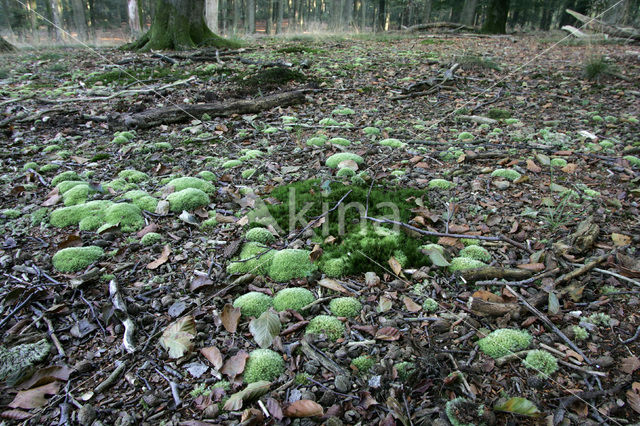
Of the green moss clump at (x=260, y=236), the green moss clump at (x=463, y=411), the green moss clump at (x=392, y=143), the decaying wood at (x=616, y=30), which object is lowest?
the green moss clump at (x=463, y=411)

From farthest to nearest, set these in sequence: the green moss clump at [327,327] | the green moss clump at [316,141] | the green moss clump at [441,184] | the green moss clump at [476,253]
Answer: the green moss clump at [316,141], the green moss clump at [441,184], the green moss clump at [476,253], the green moss clump at [327,327]

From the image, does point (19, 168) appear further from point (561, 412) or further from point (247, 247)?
point (561, 412)

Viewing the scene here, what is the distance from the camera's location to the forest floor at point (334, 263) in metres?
2.01

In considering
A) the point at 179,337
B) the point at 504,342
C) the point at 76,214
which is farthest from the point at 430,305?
the point at 76,214

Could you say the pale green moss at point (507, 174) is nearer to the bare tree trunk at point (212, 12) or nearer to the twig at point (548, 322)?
the twig at point (548, 322)

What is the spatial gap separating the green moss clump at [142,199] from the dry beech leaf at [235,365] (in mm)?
2242

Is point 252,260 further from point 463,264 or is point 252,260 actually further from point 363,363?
point 463,264

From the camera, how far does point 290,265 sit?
3.01m

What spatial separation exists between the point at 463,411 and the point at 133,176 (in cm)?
438

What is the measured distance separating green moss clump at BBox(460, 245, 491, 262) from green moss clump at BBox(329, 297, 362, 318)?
111 centimetres

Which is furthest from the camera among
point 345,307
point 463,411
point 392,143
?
point 392,143

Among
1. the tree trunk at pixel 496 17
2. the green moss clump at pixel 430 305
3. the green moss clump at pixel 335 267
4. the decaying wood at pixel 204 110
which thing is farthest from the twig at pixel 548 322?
the tree trunk at pixel 496 17

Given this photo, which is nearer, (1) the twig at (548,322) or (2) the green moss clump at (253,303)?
(1) the twig at (548,322)

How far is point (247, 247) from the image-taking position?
325 centimetres
